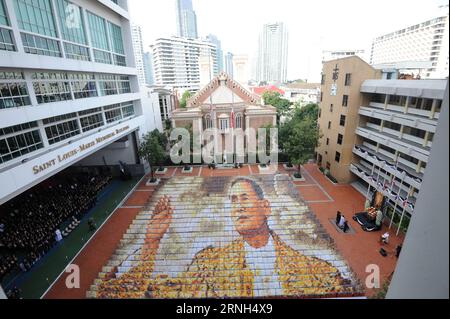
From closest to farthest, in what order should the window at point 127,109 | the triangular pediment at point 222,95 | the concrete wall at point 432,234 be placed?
the concrete wall at point 432,234 → the window at point 127,109 → the triangular pediment at point 222,95

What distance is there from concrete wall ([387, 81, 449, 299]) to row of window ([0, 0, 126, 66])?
15.4 metres

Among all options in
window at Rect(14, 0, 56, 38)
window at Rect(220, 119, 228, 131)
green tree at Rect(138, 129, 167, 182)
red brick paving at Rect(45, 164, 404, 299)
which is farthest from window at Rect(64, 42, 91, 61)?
window at Rect(220, 119, 228, 131)

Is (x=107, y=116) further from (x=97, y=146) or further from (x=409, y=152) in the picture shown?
(x=409, y=152)

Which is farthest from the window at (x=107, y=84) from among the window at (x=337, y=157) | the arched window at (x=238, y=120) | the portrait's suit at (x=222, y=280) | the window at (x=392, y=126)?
the window at (x=392, y=126)

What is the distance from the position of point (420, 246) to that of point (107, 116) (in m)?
20.8

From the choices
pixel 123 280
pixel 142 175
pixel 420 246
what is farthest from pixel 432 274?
pixel 142 175

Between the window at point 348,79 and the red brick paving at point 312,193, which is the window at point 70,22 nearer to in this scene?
the window at point 348,79

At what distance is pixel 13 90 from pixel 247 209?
1455 cm

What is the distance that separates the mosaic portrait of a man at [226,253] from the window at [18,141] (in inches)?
278

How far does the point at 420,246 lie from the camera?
1933mm

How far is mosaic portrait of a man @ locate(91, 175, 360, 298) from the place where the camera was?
10.5 m

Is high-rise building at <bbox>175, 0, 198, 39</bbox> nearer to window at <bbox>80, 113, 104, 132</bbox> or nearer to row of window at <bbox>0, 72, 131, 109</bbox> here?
row of window at <bbox>0, 72, 131, 109</bbox>

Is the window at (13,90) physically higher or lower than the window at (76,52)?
lower

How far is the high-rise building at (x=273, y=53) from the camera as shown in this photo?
11906cm
